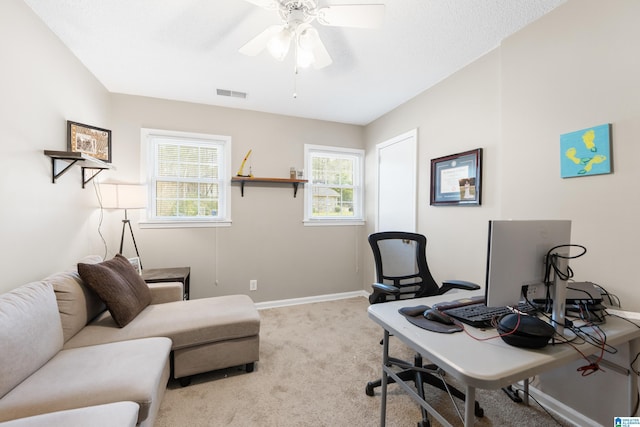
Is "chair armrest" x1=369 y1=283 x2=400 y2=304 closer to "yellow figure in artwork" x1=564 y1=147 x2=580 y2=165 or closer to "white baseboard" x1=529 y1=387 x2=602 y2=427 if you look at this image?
"white baseboard" x1=529 y1=387 x2=602 y2=427

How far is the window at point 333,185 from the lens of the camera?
383 centimetres

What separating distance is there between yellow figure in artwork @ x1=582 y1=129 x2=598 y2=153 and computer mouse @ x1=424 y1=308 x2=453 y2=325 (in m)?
1.33

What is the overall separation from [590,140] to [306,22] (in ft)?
5.98

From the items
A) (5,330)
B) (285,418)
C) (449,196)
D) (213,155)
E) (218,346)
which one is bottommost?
(285,418)

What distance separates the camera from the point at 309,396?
1854 millimetres

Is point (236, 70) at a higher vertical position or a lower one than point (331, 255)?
higher

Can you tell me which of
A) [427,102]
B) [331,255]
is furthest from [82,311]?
[427,102]

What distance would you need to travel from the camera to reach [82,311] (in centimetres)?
180

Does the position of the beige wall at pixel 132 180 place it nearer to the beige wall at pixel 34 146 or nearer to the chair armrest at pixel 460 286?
the beige wall at pixel 34 146

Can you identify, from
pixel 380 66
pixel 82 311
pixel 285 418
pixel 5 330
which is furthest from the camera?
pixel 380 66

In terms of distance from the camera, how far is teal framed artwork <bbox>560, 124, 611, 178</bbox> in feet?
4.94

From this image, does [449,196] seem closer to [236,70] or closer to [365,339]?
[365,339]

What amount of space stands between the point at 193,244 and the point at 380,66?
2.82 meters

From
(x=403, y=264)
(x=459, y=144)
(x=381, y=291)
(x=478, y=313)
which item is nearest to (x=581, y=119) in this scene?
(x=459, y=144)
